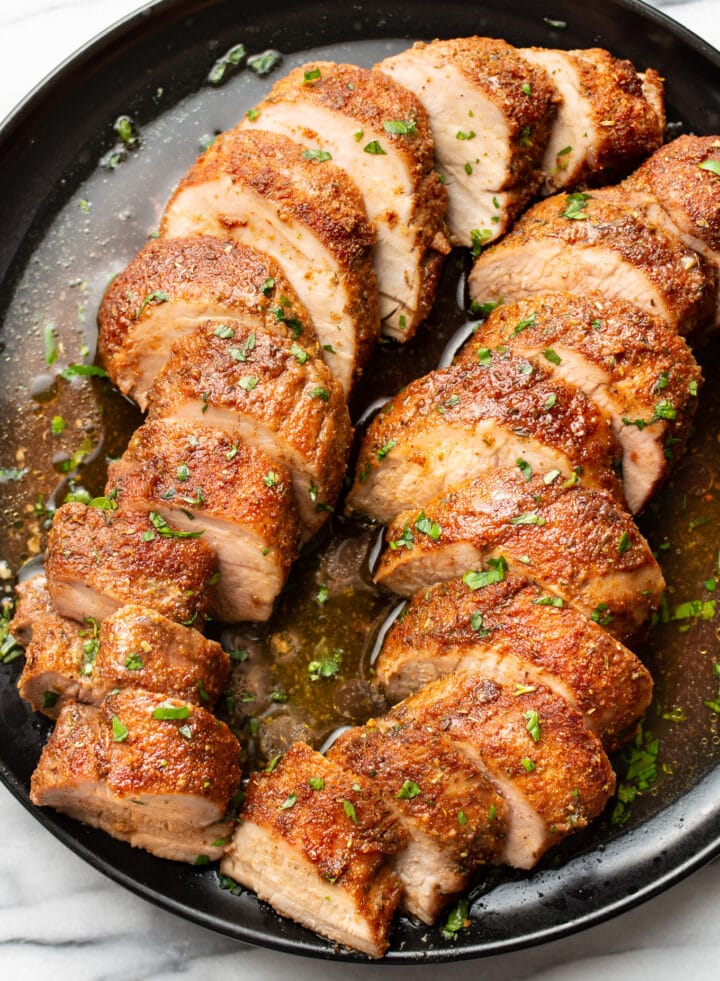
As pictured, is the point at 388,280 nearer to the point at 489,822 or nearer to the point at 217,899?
the point at 489,822

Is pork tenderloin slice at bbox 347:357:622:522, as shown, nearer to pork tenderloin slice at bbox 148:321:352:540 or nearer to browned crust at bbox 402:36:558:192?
pork tenderloin slice at bbox 148:321:352:540

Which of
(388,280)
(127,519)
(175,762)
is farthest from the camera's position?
(388,280)

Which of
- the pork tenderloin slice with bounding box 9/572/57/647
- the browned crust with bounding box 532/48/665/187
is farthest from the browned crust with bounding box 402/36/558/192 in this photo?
the pork tenderloin slice with bounding box 9/572/57/647

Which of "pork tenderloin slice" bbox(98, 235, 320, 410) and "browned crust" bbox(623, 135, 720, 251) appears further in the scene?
"browned crust" bbox(623, 135, 720, 251)

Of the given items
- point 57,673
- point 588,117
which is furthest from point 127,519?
point 588,117

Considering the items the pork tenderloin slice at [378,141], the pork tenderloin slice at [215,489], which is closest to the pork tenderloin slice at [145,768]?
the pork tenderloin slice at [215,489]

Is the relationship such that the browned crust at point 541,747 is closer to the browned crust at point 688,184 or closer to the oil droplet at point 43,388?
the browned crust at point 688,184
